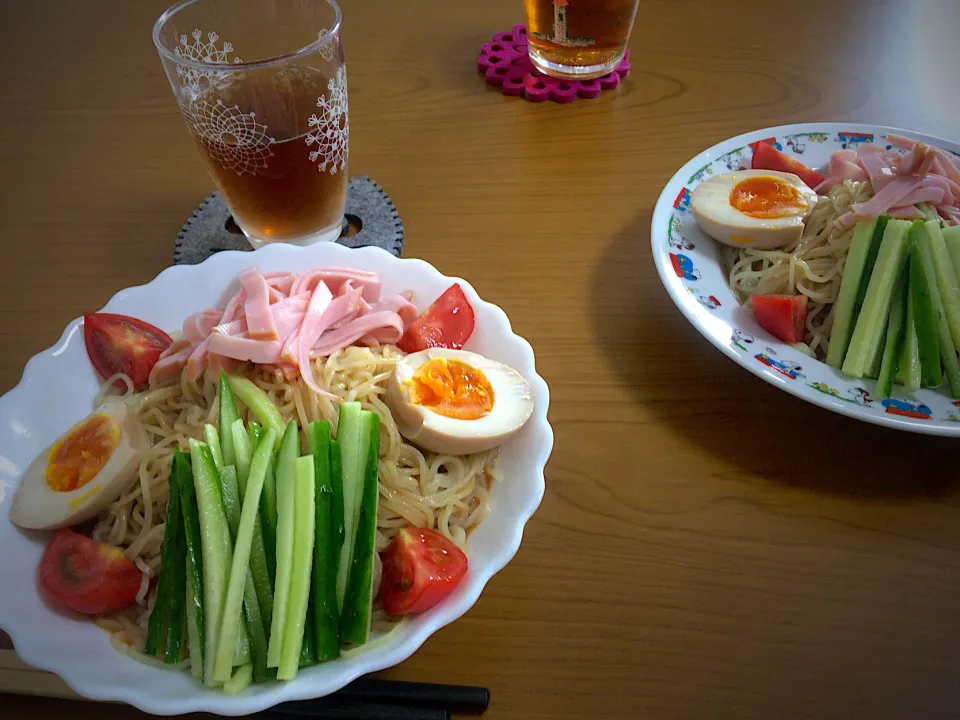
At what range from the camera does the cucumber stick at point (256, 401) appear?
1.14 m

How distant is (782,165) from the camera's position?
5.33 ft

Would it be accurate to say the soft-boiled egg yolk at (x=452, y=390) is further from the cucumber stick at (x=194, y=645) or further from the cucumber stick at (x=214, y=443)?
the cucumber stick at (x=194, y=645)

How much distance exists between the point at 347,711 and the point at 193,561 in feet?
0.98

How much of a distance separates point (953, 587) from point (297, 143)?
1.40 m

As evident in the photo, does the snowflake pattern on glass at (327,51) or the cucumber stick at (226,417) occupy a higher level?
the snowflake pattern on glass at (327,51)

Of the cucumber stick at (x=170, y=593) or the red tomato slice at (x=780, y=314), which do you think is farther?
the red tomato slice at (x=780, y=314)

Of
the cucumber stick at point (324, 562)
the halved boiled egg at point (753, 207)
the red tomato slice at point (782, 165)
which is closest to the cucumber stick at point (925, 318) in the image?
the halved boiled egg at point (753, 207)

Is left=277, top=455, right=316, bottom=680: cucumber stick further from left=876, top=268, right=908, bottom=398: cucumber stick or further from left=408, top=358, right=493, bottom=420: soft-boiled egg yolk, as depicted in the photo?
left=876, top=268, right=908, bottom=398: cucumber stick

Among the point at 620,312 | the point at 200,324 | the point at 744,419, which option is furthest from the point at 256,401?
the point at 744,419

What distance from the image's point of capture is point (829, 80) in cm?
217

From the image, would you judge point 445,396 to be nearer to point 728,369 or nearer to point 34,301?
point 728,369

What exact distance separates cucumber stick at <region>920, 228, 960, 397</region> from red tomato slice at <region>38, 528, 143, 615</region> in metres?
1.40

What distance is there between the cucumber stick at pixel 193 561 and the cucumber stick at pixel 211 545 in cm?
1

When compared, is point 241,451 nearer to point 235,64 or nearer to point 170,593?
point 170,593
